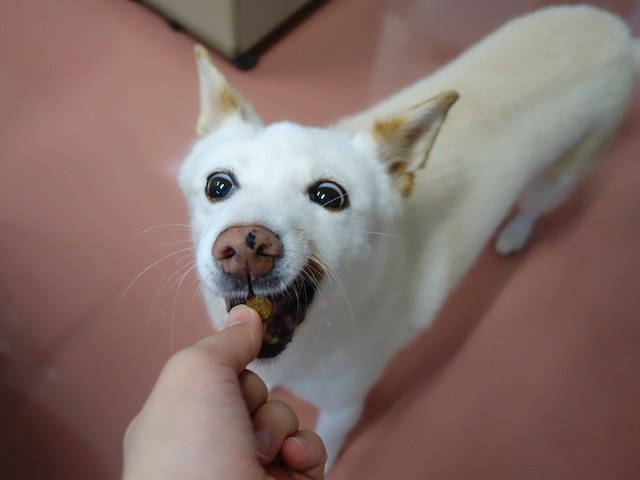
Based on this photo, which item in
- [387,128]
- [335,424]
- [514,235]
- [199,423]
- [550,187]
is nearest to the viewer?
[199,423]

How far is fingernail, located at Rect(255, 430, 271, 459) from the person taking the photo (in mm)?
665

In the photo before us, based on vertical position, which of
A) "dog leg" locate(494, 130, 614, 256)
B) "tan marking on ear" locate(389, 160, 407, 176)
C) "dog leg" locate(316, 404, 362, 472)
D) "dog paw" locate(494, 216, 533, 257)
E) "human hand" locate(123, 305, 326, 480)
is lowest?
"dog leg" locate(316, 404, 362, 472)

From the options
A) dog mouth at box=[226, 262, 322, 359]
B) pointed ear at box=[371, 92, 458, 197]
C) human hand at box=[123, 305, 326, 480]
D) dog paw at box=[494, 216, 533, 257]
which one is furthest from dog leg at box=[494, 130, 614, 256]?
human hand at box=[123, 305, 326, 480]

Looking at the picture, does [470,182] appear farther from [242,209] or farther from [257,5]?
[257,5]

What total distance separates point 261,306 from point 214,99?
502 mm

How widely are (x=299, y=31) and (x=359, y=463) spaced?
1974mm

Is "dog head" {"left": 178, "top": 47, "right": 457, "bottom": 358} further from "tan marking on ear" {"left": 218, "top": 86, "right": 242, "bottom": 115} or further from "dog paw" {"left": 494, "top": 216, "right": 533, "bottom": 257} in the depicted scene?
"dog paw" {"left": 494, "top": 216, "right": 533, "bottom": 257}

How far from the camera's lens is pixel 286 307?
79 centimetres

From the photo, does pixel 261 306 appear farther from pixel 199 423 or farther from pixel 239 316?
pixel 199 423

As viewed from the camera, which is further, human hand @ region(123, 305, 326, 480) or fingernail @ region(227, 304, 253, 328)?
fingernail @ region(227, 304, 253, 328)

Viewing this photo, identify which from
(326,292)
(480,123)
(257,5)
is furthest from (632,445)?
(257,5)

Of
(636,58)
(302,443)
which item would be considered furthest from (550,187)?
(302,443)

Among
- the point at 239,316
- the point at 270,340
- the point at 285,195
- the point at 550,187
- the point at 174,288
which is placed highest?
the point at 285,195

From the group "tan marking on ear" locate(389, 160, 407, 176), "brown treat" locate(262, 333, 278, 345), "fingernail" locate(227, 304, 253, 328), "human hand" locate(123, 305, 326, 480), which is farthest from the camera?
"tan marking on ear" locate(389, 160, 407, 176)
